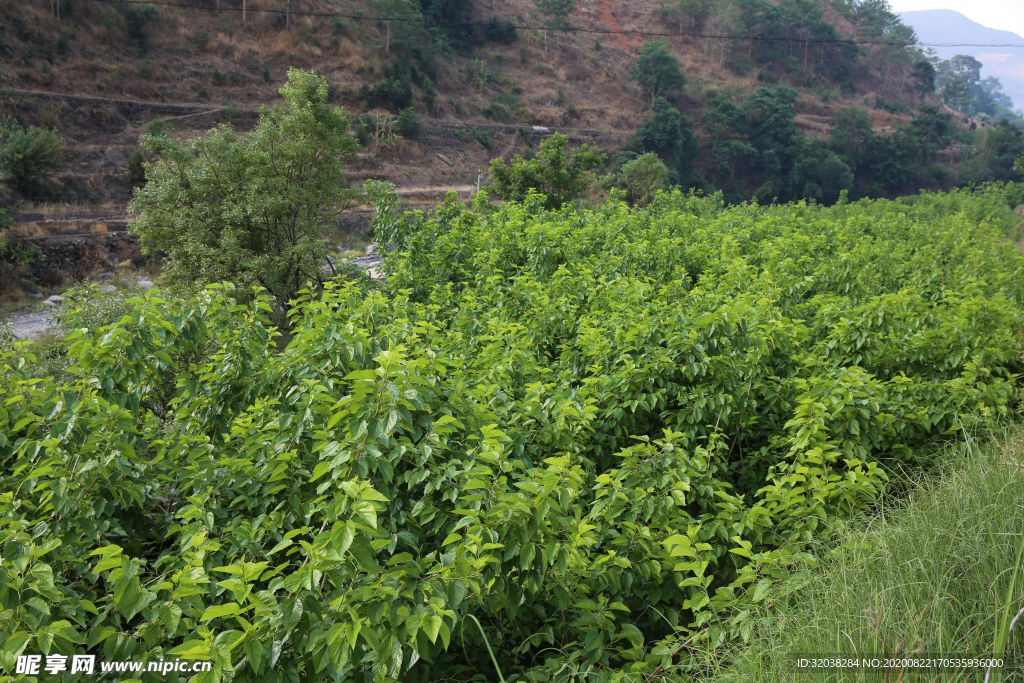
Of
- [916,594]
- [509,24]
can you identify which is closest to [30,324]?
[916,594]

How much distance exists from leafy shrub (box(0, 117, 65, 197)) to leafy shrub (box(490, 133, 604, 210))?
60.3ft

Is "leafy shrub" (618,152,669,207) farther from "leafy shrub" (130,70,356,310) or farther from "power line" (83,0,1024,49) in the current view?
"leafy shrub" (130,70,356,310)

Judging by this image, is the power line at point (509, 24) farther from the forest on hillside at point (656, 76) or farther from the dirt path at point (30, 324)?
the dirt path at point (30, 324)

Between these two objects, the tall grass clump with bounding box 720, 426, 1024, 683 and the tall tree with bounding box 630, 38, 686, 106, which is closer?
the tall grass clump with bounding box 720, 426, 1024, 683

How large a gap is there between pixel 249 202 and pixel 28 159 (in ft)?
53.4

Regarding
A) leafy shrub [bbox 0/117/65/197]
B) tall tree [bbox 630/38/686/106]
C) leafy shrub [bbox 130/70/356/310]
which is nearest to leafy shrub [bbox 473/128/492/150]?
tall tree [bbox 630/38/686/106]

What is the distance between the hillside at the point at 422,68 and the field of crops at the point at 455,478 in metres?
27.0

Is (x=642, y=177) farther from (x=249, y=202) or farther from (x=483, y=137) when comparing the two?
(x=249, y=202)

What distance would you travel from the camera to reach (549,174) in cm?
1819

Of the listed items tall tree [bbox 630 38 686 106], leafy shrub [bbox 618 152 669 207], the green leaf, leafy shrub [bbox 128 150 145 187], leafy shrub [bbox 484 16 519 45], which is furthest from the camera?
tall tree [bbox 630 38 686 106]

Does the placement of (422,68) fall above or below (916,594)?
above

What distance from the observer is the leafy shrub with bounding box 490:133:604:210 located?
713 inches

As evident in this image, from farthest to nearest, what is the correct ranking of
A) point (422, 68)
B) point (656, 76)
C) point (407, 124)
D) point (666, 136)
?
1. point (656, 76)
2. point (666, 136)
3. point (422, 68)
4. point (407, 124)

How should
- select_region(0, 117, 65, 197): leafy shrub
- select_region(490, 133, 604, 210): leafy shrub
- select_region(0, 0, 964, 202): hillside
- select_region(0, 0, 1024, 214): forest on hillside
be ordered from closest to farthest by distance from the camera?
select_region(490, 133, 604, 210): leafy shrub < select_region(0, 117, 65, 197): leafy shrub < select_region(0, 0, 964, 202): hillside < select_region(0, 0, 1024, 214): forest on hillside
